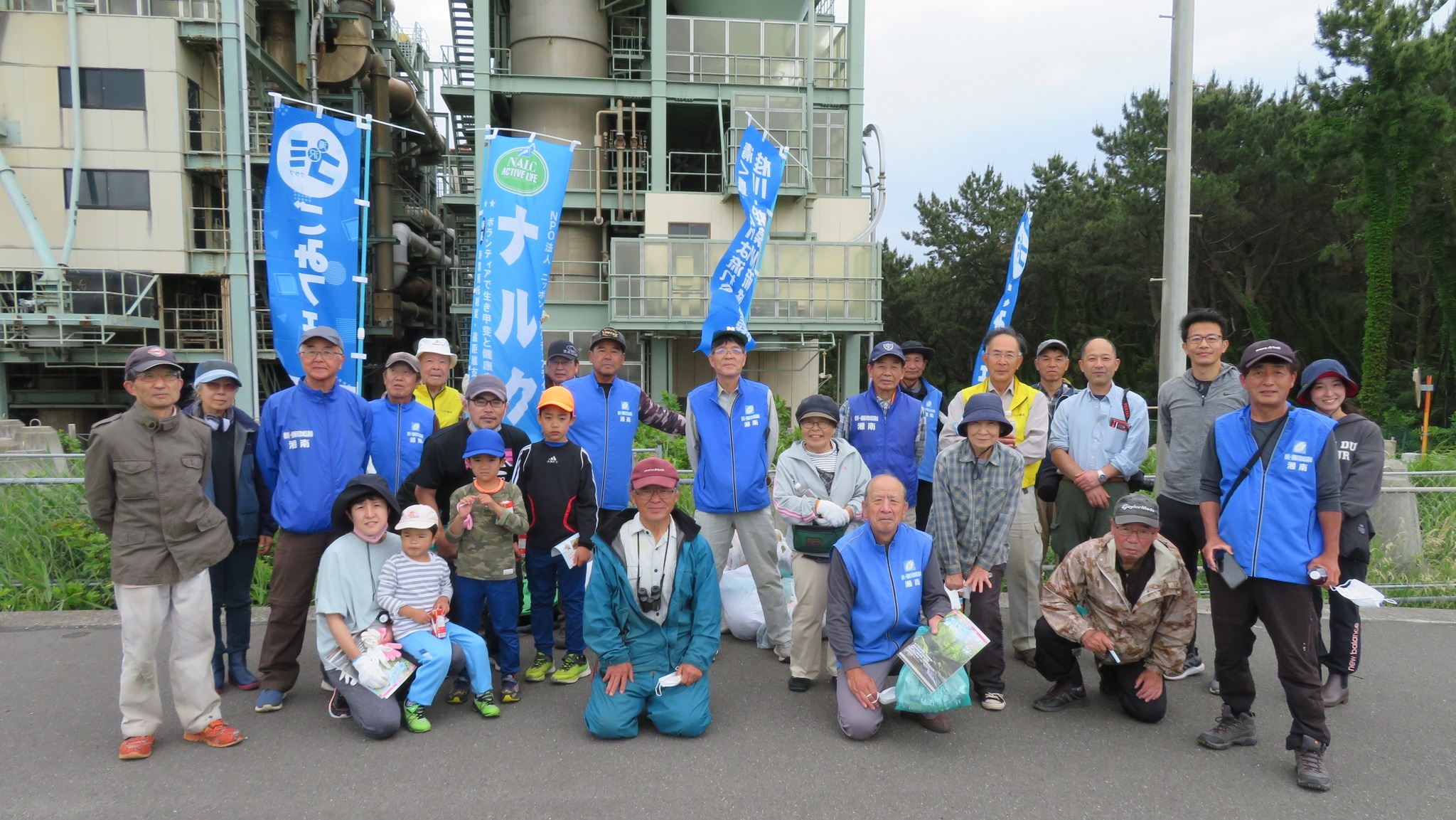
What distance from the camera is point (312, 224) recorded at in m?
7.97

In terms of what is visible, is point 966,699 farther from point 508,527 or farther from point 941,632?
point 508,527

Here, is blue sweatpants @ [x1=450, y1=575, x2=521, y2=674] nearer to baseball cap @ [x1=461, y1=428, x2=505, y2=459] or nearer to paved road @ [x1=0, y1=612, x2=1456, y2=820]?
paved road @ [x1=0, y1=612, x2=1456, y2=820]

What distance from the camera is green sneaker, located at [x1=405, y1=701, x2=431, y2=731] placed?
4.30m

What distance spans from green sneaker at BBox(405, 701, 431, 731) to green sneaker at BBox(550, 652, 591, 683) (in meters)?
0.84

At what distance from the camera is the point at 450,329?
39.3 m

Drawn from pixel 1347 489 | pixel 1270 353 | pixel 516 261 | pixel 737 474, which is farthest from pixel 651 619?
pixel 516 261

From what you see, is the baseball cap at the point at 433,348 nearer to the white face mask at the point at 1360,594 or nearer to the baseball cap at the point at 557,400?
the baseball cap at the point at 557,400

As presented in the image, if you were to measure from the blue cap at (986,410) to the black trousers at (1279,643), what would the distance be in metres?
1.30

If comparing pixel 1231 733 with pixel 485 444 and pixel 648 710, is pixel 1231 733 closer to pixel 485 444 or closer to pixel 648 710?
pixel 648 710

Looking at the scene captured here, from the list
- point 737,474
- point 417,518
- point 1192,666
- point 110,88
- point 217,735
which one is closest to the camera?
point 217,735

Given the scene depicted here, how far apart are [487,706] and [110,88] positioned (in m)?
25.2

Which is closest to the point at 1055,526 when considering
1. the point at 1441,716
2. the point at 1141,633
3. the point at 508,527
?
the point at 1141,633

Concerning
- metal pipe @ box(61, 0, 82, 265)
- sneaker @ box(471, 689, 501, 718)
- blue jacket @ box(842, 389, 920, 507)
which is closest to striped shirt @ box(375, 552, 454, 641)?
sneaker @ box(471, 689, 501, 718)


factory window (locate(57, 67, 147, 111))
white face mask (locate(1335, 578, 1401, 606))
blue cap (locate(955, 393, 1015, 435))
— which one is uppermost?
factory window (locate(57, 67, 147, 111))
